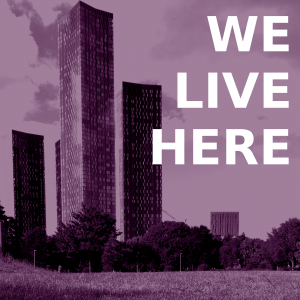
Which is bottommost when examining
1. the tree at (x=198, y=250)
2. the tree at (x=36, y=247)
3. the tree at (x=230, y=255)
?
the tree at (x=230, y=255)

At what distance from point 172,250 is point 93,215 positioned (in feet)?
90.8

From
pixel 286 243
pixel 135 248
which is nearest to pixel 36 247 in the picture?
pixel 135 248

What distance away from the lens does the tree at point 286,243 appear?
135125 millimetres

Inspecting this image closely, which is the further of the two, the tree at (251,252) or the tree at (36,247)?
the tree at (251,252)

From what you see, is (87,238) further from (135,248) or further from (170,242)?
(170,242)

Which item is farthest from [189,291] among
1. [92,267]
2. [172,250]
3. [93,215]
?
[172,250]

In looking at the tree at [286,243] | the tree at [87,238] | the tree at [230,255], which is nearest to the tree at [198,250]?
the tree at [230,255]

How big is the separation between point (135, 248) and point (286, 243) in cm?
4153

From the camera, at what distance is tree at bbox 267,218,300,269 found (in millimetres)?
135125

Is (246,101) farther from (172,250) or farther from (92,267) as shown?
(172,250)

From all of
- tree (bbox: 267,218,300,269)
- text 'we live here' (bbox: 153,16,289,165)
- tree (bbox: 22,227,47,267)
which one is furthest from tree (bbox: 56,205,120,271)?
text 'we live here' (bbox: 153,16,289,165)

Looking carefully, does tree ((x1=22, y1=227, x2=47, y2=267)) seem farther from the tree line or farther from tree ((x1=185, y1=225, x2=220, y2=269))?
tree ((x1=185, y1=225, x2=220, y2=269))

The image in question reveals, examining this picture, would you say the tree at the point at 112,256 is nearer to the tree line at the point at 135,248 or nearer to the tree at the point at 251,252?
the tree line at the point at 135,248

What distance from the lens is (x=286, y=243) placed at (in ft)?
445
